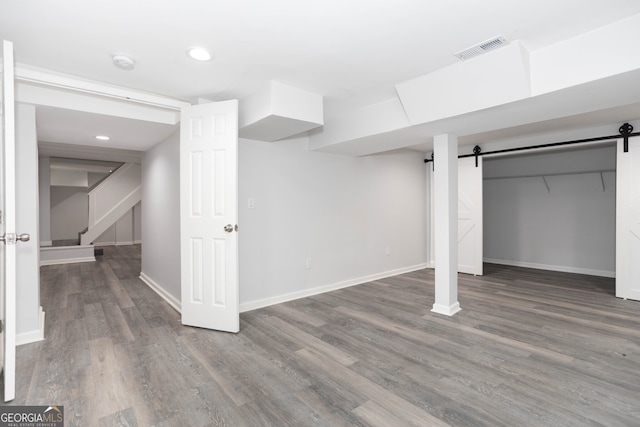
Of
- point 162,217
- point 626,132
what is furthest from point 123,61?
point 626,132

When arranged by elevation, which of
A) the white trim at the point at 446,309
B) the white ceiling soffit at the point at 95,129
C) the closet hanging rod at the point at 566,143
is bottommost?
the white trim at the point at 446,309

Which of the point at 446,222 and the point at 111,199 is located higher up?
the point at 111,199

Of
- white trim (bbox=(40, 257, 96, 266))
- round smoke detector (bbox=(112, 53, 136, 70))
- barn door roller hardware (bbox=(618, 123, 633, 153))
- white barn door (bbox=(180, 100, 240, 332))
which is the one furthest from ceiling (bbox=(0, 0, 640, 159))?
white trim (bbox=(40, 257, 96, 266))

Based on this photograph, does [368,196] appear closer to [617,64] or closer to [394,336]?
[394,336]

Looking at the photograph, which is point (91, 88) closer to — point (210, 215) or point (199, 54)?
point (199, 54)

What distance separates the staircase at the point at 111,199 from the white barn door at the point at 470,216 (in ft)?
26.0

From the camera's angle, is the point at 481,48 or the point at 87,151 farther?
the point at 87,151

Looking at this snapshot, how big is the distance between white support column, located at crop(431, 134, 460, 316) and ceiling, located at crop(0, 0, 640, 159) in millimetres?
1108

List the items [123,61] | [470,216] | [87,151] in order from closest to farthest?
[123,61], [470,216], [87,151]

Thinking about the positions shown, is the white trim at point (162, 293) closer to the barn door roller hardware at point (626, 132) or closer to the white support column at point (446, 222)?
the white support column at point (446, 222)

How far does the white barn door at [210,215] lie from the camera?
10.2ft

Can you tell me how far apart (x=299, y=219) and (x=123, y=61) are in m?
2.60

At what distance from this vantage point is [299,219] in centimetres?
438

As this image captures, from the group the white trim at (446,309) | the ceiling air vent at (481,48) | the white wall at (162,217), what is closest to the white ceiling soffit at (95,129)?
the white wall at (162,217)
